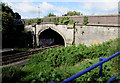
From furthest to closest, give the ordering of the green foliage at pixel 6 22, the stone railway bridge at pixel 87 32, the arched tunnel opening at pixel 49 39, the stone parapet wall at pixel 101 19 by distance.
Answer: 1. the arched tunnel opening at pixel 49 39
2. the green foliage at pixel 6 22
3. the stone railway bridge at pixel 87 32
4. the stone parapet wall at pixel 101 19

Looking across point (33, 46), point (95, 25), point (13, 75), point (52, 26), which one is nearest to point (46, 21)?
point (52, 26)

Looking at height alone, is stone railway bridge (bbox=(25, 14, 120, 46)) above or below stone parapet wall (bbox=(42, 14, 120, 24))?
below

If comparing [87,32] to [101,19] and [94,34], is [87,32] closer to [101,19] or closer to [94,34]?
[94,34]

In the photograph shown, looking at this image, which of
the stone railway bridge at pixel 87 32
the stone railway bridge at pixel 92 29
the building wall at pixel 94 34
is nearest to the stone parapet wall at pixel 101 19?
the stone railway bridge at pixel 92 29

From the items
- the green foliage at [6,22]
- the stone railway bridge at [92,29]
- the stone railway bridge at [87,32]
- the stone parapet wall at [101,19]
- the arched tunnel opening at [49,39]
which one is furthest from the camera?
the arched tunnel opening at [49,39]

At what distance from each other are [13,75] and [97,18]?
9.04 metres

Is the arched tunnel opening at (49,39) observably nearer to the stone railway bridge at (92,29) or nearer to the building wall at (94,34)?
the stone railway bridge at (92,29)

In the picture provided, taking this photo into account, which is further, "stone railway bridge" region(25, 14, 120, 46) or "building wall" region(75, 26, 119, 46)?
"building wall" region(75, 26, 119, 46)

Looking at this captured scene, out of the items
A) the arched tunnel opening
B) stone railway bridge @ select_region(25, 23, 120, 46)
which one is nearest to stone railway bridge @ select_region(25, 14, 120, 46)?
stone railway bridge @ select_region(25, 23, 120, 46)

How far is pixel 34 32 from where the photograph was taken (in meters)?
20.4

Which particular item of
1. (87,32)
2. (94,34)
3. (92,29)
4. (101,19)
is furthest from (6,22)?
(101,19)

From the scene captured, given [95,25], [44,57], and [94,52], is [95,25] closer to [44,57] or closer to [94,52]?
[94,52]

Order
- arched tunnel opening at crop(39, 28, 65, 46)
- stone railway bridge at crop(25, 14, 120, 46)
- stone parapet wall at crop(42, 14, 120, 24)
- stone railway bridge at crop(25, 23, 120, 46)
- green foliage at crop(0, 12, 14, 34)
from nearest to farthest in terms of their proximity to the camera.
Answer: stone parapet wall at crop(42, 14, 120, 24) → stone railway bridge at crop(25, 14, 120, 46) → stone railway bridge at crop(25, 23, 120, 46) → green foliage at crop(0, 12, 14, 34) → arched tunnel opening at crop(39, 28, 65, 46)

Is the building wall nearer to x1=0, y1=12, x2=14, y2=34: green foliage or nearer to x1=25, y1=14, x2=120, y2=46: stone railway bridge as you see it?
x1=25, y1=14, x2=120, y2=46: stone railway bridge
